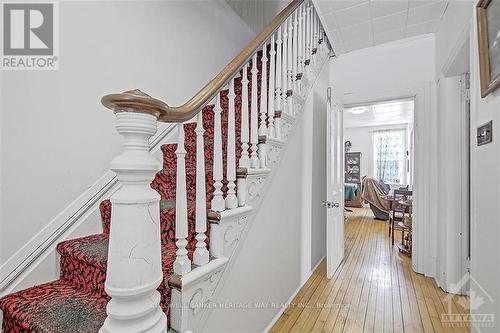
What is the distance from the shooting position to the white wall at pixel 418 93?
9.02ft

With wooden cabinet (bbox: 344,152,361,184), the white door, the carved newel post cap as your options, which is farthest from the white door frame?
wooden cabinet (bbox: 344,152,361,184)

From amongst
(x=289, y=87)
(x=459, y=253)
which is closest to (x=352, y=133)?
(x=459, y=253)

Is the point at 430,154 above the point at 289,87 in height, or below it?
below

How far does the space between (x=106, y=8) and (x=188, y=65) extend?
81 centimetres

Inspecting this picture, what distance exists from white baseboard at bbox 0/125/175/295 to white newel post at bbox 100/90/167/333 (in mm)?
1017

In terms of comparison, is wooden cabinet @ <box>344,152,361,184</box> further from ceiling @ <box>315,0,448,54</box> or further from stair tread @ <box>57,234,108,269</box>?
stair tread @ <box>57,234,108,269</box>

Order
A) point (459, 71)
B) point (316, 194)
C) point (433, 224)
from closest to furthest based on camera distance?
point (459, 71)
point (433, 224)
point (316, 194)

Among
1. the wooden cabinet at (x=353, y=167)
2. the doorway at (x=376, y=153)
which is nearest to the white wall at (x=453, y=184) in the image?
the doorway at (x=376, y=153)

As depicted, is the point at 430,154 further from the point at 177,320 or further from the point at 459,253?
the point at 177,320

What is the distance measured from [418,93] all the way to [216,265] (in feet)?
9.93

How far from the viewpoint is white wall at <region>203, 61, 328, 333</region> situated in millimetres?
1432

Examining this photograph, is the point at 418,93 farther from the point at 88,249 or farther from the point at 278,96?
the point at 88,249

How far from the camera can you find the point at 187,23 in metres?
2.37

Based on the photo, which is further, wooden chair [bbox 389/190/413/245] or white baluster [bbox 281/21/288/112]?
wooden chair [bbox 389/190/413/245]
